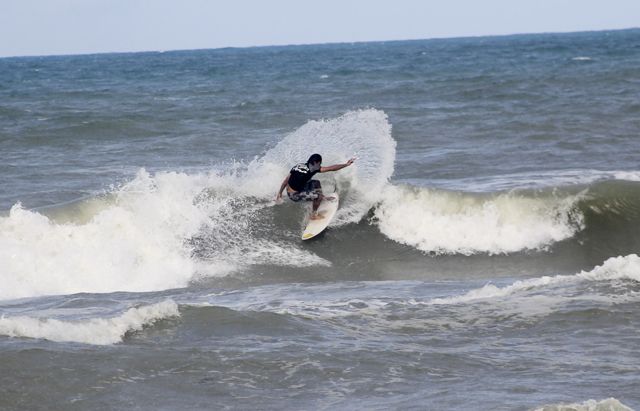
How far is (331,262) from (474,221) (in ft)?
8.73

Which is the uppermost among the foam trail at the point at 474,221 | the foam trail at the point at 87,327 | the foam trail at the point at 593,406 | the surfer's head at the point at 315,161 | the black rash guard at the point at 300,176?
the surfer's head at the point at 315,161

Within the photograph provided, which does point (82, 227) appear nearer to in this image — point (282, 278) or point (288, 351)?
point (282, 278)

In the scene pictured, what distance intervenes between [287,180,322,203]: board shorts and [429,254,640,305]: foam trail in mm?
4342

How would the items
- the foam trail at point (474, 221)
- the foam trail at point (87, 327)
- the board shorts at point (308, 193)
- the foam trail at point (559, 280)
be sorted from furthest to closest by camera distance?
the foam trail at point (474, 221) < the board shorts at point (308, 193) < the foam trail at point (559, 280) < the foam trail at point (87, 327)

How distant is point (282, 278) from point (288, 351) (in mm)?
5386

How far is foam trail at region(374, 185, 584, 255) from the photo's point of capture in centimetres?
1511

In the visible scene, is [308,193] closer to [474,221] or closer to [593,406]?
[474,221]

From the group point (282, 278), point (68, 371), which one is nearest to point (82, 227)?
point (282, 278)

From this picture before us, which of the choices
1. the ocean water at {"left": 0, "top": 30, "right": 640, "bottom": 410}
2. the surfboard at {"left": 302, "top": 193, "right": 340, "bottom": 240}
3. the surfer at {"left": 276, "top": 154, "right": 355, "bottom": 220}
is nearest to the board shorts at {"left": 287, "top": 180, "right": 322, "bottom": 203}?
the surfer at {"left": 276, "top": 154, "right": 355, "bottom": 220}

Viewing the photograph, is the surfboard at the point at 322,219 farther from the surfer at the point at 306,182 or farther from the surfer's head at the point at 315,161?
the surfer's head at the point at 315,161

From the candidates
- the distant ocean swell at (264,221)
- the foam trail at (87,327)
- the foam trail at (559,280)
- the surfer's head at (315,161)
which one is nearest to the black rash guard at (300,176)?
the surfer's head at (315,161)

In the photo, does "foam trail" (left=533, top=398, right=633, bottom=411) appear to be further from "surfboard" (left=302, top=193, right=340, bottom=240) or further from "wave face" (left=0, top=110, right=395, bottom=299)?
"surfboard" (left=302, top=193, right=340, bottom=240)

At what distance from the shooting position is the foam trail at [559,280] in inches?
413

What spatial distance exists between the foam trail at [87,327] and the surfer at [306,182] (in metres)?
5.33
